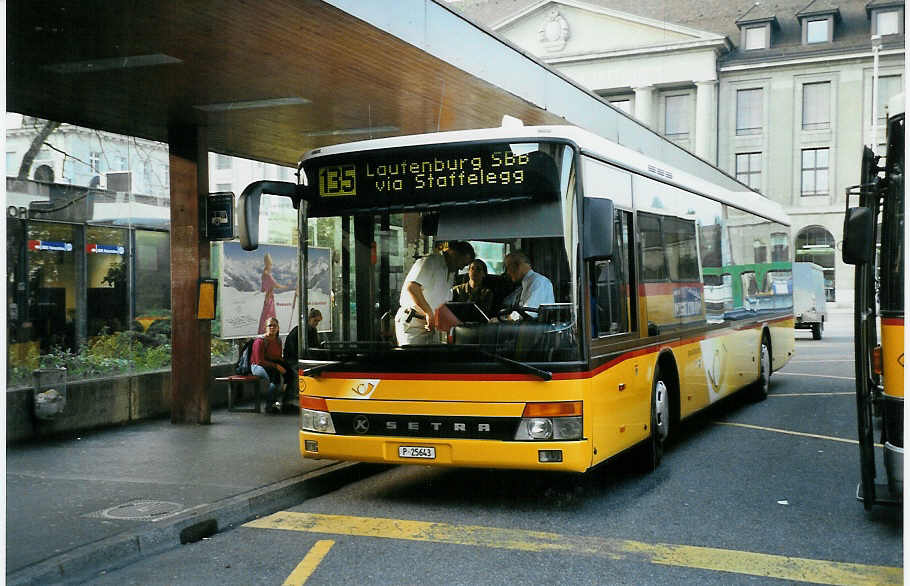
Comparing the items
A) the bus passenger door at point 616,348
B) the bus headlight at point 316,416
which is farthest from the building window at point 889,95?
the bus headlight at point 316,416

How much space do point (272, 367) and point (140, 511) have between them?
20.5 ft

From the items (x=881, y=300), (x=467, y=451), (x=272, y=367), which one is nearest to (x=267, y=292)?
(x=272, y=367)

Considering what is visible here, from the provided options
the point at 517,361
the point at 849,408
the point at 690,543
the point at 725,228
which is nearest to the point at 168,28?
the point at 517,361

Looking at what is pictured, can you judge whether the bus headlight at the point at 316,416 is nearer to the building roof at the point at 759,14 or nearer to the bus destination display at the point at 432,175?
the bus destination display at the point at 432,175

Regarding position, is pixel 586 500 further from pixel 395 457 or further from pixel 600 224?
pixel 600 224

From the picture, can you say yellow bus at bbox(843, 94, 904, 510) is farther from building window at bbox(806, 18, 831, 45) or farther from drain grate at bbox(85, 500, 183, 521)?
building window at bbox(806, 18, 831, 45)

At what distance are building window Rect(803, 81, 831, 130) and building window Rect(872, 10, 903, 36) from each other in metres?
11.6

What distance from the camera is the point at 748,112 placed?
1897 inches

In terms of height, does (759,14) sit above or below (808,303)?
above

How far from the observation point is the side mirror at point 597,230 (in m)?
7.04

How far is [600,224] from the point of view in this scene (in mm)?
7082

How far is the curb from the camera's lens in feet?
19.2

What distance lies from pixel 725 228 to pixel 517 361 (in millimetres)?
5999

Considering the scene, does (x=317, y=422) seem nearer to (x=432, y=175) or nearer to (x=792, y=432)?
(x=432, y=175)
